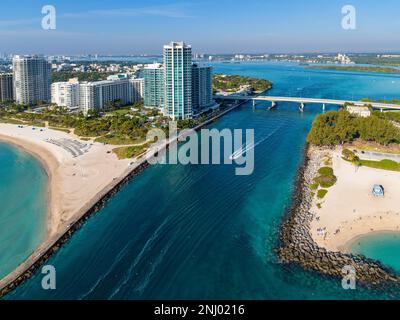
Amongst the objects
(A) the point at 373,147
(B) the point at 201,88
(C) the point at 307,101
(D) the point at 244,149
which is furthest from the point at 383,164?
(B) the point at 201,88

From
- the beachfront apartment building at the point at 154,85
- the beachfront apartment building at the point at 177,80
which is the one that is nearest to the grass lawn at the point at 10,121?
the beachfront apartment building at the point at 154,85

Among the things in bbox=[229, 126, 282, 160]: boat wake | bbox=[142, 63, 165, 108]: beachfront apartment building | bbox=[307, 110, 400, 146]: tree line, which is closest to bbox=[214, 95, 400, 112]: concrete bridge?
bbox=[142, 63, 165, 108]: beachfront apartment building

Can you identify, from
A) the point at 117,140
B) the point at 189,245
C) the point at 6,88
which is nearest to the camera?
the point at 189,245

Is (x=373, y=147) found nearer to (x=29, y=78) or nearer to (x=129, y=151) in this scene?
(x=129, y=151)

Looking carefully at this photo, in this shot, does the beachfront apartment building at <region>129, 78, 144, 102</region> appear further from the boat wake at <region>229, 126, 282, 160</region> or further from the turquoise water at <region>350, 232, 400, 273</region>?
the turquoise water at <region>350, 232, 400, 273</region>

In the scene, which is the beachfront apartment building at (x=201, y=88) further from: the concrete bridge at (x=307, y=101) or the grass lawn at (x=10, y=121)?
the grass lawn at (x=10, y=121)

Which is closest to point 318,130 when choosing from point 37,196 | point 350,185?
point 350,185
